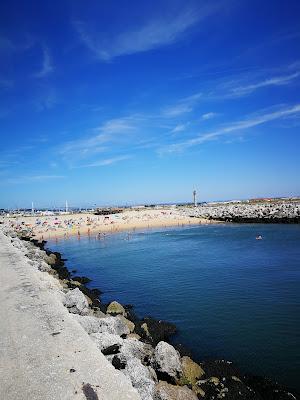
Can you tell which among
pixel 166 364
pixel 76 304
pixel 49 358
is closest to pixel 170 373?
pixel 166 364

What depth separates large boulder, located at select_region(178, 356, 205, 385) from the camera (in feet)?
32.4

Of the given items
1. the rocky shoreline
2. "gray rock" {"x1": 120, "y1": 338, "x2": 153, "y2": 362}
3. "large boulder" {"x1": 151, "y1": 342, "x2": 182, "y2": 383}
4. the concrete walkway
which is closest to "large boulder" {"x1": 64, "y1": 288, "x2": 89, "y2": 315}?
the concrete walkway

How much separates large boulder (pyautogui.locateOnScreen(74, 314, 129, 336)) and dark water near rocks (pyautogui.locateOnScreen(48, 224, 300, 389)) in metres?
3.02

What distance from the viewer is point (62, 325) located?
10.5 meters

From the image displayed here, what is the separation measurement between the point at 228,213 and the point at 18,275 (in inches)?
2622

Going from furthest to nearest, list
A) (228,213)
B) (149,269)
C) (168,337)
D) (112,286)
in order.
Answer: (228,213), (149,269), (112,286), (168,337)

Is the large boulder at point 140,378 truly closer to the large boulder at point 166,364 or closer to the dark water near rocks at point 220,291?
the large boulder at point 166,364

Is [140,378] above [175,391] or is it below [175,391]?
above

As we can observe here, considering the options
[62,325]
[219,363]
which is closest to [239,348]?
[219,363]

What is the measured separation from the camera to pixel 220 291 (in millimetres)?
A: 19938

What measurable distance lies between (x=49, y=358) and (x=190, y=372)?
438cm

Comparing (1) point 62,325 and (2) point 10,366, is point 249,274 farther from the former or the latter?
(2) point 10,366

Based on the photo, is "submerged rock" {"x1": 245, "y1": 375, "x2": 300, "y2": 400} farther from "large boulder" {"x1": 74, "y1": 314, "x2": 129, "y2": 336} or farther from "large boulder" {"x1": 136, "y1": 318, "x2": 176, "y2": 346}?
"large boulder" {"x1": 74, "y1": 314, "x2": 129, "y2": 336}

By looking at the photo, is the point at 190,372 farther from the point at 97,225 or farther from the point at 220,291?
the point at 97,225
